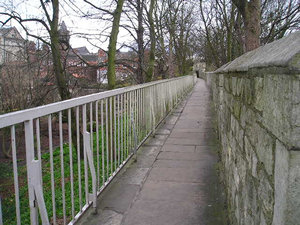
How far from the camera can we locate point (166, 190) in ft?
10.9

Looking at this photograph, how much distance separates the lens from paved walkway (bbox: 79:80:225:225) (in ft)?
8.91

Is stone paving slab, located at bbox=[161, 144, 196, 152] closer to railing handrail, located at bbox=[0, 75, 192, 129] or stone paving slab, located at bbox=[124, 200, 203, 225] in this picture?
stone paving slab, located at bbox=[124, 200, 203, 225]

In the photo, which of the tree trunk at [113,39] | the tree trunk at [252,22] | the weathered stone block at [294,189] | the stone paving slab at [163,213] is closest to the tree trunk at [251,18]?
the tree trunk at [252,22]

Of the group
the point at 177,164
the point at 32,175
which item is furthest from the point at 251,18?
the point at 32,175

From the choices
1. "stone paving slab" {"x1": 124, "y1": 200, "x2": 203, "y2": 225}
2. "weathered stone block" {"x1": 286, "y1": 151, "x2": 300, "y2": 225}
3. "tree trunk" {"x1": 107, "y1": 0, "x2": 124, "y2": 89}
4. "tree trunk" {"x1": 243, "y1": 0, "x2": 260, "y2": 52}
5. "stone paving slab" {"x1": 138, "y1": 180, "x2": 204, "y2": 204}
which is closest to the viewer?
"weathered stone block" {"x1": 286, "y1": 151, "x2": 300, "y2": 225}

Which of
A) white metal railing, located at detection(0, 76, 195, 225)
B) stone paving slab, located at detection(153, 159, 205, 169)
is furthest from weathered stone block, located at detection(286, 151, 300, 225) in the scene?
stone paving slab, located at detection(153, 159, 205, 169)

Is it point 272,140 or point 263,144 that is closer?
point 272,140

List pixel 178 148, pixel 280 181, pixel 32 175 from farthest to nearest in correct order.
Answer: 1. pixel 178 148
2. pixel 32 175
3. pixel 280 181

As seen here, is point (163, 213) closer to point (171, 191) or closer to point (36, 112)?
point (171, 191)

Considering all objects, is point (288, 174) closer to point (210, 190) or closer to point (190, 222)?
point (190, 222)

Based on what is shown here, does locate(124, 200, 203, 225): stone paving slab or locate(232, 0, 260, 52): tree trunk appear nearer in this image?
locate(124, 200, 203, 225): stone paving slab

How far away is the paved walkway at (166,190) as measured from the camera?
2.72 meters

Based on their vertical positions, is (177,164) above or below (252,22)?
below

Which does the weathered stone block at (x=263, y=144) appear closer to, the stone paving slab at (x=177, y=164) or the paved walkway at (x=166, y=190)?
the paved walkway at (x=166, y=190)
